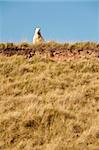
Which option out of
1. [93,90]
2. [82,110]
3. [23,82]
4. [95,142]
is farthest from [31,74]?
[95,142]

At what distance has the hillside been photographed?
10305 mm

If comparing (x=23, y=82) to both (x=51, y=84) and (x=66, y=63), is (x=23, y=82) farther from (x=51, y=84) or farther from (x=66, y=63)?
(x=66, y=63)

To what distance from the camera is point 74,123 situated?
36.3ft

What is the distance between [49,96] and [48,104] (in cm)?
98

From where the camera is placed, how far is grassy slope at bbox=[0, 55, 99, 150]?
33.6ft

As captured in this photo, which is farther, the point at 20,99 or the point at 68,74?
the point at 68,74

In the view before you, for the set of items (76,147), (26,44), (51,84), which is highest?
(26,44)

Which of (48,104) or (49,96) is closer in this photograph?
(48,104)

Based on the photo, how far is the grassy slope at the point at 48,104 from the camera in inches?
403

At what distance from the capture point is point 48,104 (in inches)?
480

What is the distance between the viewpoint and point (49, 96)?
43.1 feet

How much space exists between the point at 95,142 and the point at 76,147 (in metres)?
0.58

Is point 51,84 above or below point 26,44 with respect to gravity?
below

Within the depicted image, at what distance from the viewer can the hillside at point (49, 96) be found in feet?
33.8
